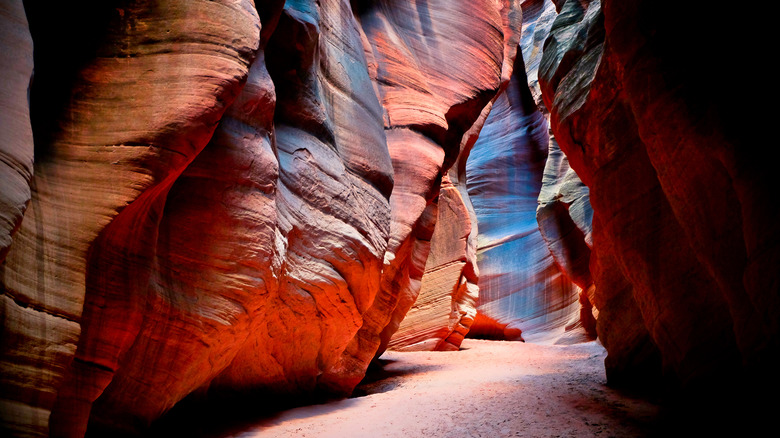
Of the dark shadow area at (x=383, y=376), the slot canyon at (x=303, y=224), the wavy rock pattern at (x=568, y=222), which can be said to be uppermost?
the wavy rock pattern at (x=568, y=222)

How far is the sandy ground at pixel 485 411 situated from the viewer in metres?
4.82

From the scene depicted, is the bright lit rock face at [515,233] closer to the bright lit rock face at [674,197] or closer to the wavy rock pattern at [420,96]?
the wavy rock pattern at [420,96]

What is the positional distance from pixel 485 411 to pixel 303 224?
2.43 m

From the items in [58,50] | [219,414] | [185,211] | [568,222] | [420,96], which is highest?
[420,96]

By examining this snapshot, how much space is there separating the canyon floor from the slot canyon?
0.15 feet

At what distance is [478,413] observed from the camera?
216 inches

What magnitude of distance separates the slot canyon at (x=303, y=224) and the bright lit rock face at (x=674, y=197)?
0.06 ft

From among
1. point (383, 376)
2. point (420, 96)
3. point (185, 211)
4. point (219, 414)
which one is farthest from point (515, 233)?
point (185, 211)

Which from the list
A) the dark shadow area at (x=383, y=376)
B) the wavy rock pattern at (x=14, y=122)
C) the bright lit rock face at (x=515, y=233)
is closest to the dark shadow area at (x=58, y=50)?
the wavy rock pattern at (x=14, y=122)

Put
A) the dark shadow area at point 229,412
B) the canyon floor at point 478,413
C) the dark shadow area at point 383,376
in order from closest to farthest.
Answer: the canyon floor at point 478,413 < the dark shadow area at point 229,412 < the dark shadow area at point 383,376

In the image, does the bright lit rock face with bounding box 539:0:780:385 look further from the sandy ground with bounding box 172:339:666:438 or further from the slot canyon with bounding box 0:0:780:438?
the sandy ground with bounding box 172:339:666:438

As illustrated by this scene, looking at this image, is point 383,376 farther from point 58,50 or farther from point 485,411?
Result: point 58,50

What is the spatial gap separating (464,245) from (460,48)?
538 cm

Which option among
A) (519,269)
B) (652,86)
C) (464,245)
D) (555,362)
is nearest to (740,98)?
(652,86)
